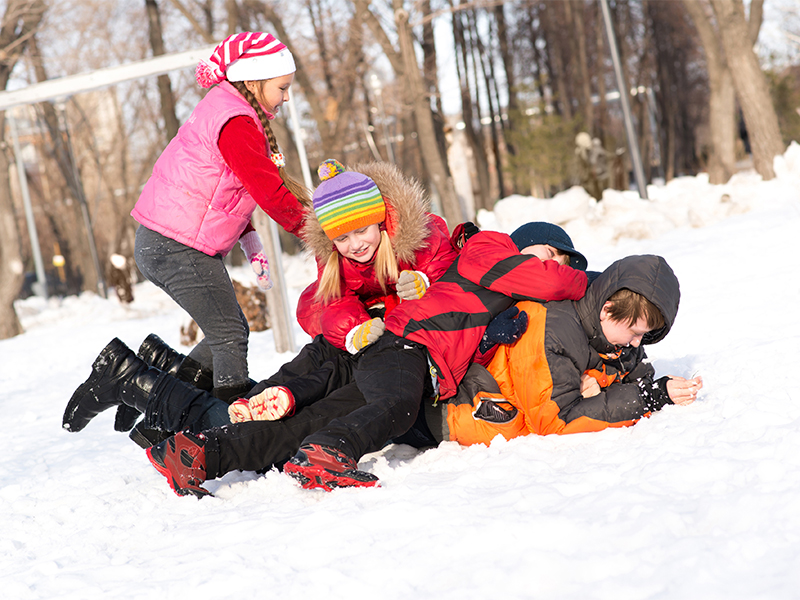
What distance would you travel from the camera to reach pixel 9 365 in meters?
6.97

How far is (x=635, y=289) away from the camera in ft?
8.14

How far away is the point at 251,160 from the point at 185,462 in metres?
1.16

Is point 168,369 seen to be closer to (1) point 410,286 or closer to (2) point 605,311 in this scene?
(1) point 410,286

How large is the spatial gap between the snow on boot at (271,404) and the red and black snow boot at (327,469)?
0.38m

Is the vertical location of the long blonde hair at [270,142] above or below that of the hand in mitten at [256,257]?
above

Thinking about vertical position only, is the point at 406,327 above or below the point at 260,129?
below

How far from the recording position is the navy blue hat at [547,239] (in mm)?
3002

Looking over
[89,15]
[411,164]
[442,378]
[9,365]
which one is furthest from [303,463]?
[411,164]

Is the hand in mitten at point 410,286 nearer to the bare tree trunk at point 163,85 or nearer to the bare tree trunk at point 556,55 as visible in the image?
the bare tree trunk at point 163,85

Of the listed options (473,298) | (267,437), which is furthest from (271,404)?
(473,298)

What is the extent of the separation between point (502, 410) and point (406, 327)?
0.47 metres

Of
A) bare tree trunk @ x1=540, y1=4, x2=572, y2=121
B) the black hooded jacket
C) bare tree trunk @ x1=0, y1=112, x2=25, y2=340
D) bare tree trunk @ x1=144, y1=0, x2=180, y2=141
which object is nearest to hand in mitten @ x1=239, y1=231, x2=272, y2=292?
the black hooded jacket

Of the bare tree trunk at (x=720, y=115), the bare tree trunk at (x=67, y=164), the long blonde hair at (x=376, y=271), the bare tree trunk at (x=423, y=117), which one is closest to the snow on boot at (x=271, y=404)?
the long blonde hair at (x=376, y=271)

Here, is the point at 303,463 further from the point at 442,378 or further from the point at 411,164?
the point at 411,164
